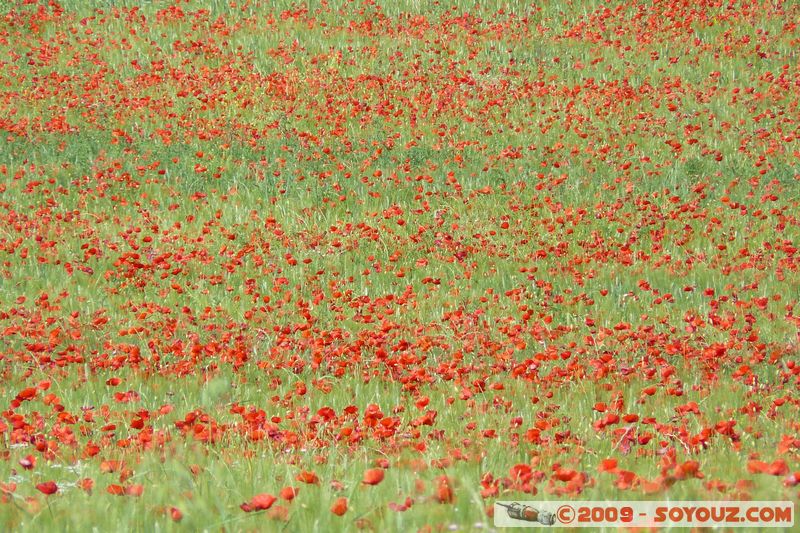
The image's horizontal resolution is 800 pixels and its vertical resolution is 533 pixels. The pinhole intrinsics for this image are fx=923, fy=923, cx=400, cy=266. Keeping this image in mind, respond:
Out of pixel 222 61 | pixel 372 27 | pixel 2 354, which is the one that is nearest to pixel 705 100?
pixel 372 27

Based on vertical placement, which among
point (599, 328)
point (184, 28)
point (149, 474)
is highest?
point (184, 28)

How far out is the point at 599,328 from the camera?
7.02 metres

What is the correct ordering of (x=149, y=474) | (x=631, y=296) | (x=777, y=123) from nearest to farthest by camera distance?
(x=149, y=474), (x=631, y=296), (x=777, y=123)

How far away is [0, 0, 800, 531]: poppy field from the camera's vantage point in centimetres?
348

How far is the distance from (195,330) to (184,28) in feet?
40.6

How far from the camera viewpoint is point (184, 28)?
17.9m

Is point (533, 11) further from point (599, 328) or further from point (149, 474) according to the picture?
point (149, 474)

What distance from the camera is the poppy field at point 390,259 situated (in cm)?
348

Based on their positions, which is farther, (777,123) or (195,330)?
(777,123)

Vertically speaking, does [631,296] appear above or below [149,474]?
below

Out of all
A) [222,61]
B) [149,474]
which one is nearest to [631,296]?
[149,474]

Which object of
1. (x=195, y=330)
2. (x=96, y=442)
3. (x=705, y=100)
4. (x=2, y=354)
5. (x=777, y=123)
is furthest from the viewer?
(x=705, y=100)

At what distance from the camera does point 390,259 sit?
785 centimetres

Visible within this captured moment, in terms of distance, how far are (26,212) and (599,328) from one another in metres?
6.60
